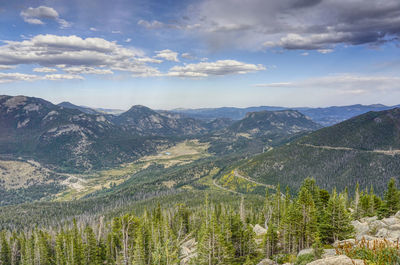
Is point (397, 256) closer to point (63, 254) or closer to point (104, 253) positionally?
point (104, 253)

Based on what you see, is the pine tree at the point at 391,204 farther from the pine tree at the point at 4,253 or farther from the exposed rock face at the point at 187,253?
the pine tree at the point at 4,253

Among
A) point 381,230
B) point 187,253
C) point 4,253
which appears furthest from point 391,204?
point 4,253

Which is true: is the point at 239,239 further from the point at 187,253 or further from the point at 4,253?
the point at 4,253

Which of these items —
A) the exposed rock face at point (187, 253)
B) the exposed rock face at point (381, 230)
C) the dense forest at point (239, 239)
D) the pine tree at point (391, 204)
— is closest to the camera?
the exposed rock face at point (381, 230)

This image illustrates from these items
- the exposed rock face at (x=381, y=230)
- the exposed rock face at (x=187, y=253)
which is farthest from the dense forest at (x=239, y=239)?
the exposed rock face at (x=381, y=230)

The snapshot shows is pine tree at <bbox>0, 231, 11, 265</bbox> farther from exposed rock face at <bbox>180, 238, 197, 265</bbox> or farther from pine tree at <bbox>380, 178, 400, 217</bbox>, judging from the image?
pine tree at <bbox>380, 178, 400, 217</bbox>

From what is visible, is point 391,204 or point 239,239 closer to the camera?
point 391,204

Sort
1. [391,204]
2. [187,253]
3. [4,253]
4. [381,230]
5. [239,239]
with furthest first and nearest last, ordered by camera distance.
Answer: [4,253] < [187,253] < [239,239] < [391,204] < [381,230]

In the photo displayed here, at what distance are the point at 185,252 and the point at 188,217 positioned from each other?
49718 millimetres

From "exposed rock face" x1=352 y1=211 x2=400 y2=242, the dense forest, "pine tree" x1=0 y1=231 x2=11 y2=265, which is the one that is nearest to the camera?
"exposed rock face" x1=352 y1=211 x2=400 y2=242

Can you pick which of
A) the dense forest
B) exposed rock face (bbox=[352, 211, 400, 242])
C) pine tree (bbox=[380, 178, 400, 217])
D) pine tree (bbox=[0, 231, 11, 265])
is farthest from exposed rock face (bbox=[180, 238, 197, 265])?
pine tree (bbox=[0, 231, 11, 265])

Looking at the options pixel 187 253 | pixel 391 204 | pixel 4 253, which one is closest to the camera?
pixel 391 204

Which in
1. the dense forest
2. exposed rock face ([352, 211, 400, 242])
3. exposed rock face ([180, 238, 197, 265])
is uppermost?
exposed rock face ([352, 211, 400, 242])

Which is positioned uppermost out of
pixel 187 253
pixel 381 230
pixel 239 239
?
pixel 381 230
